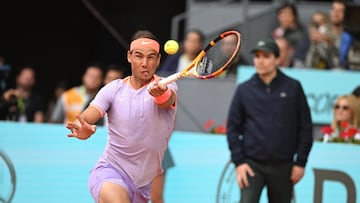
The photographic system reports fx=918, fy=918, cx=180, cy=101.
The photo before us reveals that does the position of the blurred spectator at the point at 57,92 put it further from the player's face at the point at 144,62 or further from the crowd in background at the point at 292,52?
the player's face at the point at 144,62

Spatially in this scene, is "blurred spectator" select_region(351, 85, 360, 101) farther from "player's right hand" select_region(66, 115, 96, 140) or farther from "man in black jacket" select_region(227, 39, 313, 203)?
"player's right hand" select_region(66, 115, 96, 140)

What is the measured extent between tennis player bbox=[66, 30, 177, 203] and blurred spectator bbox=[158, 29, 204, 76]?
5.11 m

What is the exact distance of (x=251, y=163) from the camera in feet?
29.4

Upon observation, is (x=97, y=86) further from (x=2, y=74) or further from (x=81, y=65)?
(x=81, y=65)

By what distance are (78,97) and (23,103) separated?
1.01 meters

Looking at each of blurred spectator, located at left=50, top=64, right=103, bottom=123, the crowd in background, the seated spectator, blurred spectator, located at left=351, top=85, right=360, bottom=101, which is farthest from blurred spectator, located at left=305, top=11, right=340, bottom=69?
blurred spectator, located at left=50, top=64, right=103, bottom=123

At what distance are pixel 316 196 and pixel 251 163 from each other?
1319mm

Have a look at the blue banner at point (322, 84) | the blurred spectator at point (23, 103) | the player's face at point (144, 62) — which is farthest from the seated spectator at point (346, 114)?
the blurred spectator at point (23, 103)

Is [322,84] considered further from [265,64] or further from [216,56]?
[216,56]

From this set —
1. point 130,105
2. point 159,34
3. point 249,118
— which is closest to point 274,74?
point 249,118

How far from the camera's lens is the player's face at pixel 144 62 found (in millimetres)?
7363

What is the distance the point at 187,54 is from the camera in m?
12.8

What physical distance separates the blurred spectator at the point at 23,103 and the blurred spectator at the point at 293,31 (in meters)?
3.51

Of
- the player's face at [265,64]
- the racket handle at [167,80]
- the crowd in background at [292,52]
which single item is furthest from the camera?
the crowd in background at [292,52]
